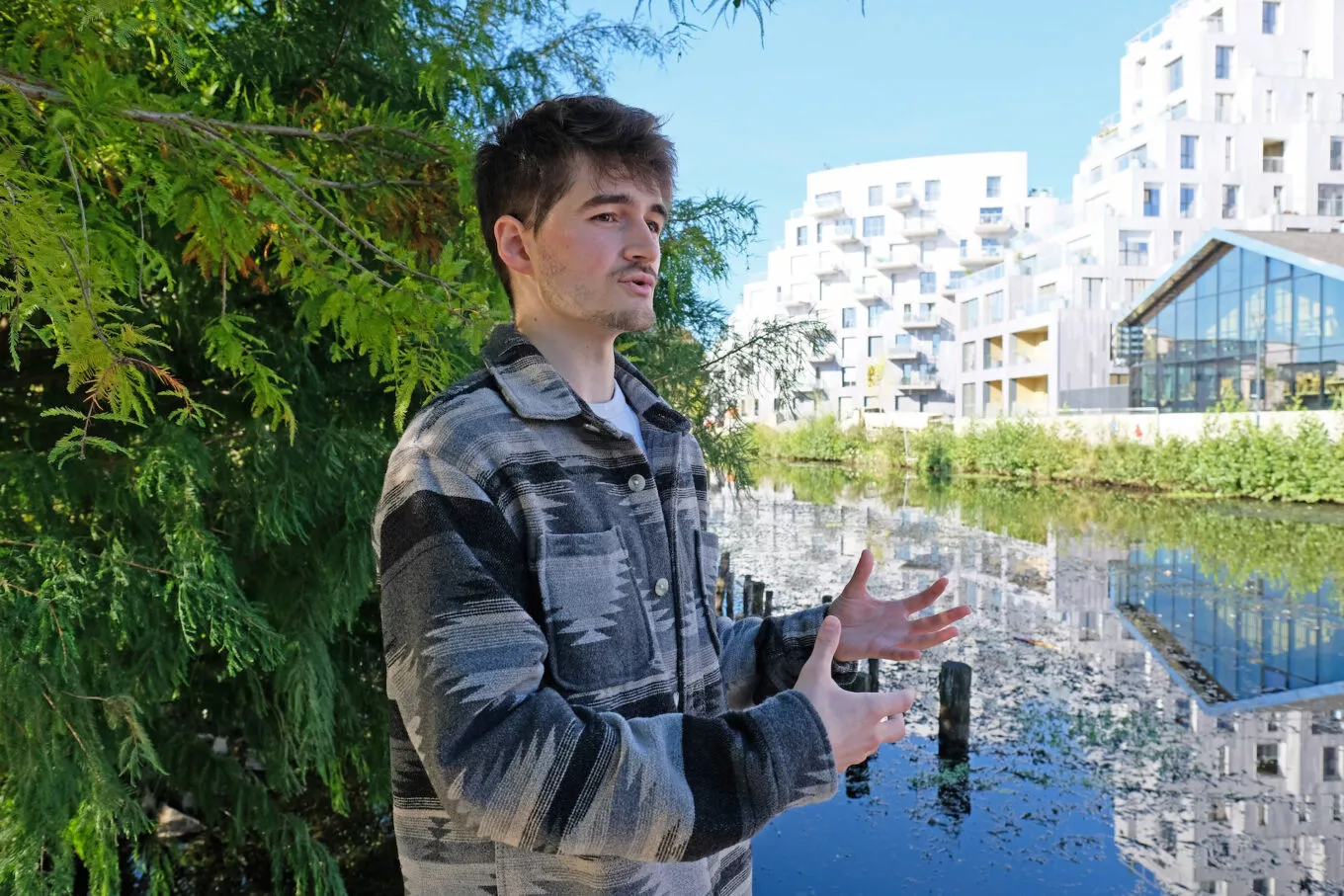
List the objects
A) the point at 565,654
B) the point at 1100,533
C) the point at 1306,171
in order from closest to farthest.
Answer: the point at 565,654
the point at 1100,533
the point at 1306,171

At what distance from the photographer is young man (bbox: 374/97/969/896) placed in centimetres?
104

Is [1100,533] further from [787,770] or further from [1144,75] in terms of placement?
[1144,75]

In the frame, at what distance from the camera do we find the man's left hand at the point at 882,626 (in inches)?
58.5

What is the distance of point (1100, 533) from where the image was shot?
17391 mm

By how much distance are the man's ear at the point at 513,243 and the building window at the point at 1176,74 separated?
4595 centimetres

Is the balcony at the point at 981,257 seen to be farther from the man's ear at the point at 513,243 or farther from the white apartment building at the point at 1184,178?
the man's ear at the point at 513,243

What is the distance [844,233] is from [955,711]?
57261mm

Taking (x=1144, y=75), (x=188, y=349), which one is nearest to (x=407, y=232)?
(x=188, y=349)

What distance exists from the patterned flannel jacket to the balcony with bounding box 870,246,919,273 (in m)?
59.8

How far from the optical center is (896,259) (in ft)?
194

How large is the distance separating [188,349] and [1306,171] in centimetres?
4164

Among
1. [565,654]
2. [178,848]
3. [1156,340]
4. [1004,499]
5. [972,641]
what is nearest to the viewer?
[565,654]

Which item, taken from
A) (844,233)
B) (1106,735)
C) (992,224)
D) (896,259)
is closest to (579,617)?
(1106,735)

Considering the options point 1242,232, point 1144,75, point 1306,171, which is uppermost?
point 1144,75
